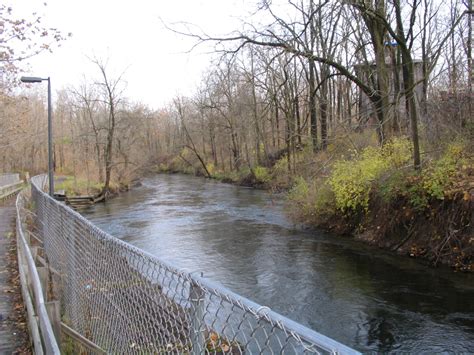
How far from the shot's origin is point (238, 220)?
66.1ft

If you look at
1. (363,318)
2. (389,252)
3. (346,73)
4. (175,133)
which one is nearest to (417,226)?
(389,252)

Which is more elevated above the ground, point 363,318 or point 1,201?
point 1,201

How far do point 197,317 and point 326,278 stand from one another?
9.52 m

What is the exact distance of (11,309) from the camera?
6902mm

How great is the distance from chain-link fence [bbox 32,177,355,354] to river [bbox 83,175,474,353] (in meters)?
0.44

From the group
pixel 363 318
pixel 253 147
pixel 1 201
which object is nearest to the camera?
pixel 363 318

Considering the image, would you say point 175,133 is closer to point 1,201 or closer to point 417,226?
point 1,201

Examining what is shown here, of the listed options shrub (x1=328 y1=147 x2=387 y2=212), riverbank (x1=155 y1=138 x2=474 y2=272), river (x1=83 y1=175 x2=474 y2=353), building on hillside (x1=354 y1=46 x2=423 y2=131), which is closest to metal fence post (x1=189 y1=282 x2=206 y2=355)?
river (x1=83 y1=175 x2=474 y2=353)

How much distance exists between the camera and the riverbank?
11703mm

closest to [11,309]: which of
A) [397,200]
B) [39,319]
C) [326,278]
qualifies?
[39,319]

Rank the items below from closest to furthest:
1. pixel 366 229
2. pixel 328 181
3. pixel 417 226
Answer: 1. pixel 417 226
2. pixel 366 229
3. pixel 328 181

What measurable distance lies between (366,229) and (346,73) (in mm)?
7107

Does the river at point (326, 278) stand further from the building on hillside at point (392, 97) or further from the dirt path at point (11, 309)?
the building on hillside at point (392, 97)

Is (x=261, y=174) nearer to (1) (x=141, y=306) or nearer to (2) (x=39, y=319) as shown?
(2) (x=39, y=319)
